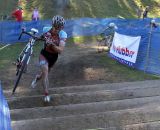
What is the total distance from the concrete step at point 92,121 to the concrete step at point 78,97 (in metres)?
1.78

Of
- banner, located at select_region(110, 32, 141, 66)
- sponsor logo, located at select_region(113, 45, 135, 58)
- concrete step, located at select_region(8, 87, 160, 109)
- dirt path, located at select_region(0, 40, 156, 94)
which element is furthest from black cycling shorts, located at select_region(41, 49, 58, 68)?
sponsor logo, located at select_region(113, 45, 135, 58)

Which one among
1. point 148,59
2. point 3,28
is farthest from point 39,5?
point 148,59

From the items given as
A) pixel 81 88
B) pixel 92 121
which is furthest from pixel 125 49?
pixel 92 121

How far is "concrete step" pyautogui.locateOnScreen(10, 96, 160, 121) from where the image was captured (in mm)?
7008

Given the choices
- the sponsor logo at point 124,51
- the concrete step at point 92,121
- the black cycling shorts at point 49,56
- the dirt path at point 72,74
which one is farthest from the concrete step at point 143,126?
the sponsor logo at point 124,51

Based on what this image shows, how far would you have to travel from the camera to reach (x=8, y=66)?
640 inches

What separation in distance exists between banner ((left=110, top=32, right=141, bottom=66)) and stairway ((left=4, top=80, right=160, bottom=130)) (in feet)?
14.5

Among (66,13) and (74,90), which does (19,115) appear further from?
(66,13)

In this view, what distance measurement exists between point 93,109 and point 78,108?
29cm

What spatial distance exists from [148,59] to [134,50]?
2.99 feet

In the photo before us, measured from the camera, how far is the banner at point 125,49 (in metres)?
14.9

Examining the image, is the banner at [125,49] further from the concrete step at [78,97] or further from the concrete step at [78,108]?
the concrete step at [78,108]

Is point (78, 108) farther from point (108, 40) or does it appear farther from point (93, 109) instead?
point (108, 40)

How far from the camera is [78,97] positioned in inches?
333
